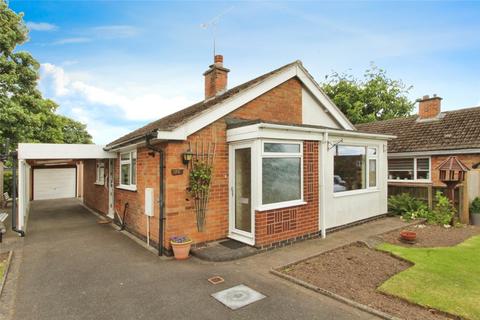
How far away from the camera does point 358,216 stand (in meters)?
9.26

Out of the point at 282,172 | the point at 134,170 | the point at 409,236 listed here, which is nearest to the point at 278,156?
the point at 282,172

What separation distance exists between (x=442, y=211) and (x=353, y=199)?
12.2ft

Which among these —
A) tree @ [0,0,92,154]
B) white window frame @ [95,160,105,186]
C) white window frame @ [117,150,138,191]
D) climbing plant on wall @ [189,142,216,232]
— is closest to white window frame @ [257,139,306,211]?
climbing plant on wall @ [189,142,216,232]

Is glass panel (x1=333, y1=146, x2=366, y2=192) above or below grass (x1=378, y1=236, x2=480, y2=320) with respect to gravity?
above

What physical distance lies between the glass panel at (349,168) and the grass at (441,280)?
98.7 inches

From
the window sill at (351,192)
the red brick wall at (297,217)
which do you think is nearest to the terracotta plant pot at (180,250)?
the red brick wall at (297,217)

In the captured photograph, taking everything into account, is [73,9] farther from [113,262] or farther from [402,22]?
[402,22]

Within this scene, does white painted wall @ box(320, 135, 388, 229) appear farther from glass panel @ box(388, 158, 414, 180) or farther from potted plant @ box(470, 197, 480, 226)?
glass panel @ box(388, 158, 414, 180)

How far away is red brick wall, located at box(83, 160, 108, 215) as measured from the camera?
41.0ft

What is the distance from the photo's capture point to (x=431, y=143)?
1259 centimetres

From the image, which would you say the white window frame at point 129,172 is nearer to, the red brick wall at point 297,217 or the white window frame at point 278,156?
the white window frame at point 278,156

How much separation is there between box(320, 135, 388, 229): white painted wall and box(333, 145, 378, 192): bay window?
0.19 m

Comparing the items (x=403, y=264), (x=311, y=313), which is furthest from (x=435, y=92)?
(x=311, y=313)

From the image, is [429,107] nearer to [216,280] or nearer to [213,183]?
[213,183]
